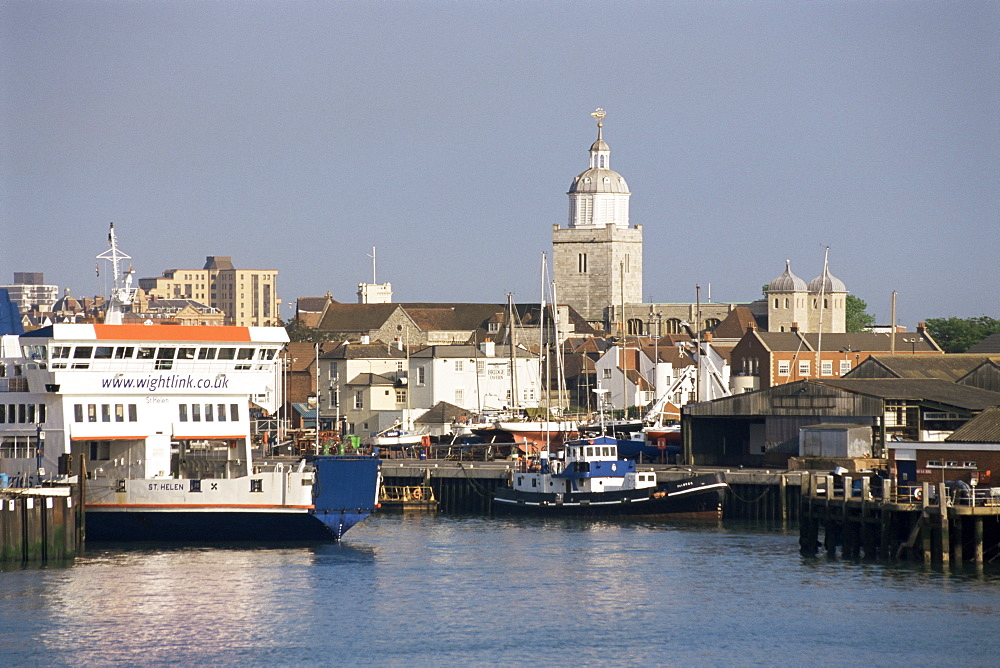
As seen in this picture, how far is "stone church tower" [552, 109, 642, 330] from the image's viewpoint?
167250 mm

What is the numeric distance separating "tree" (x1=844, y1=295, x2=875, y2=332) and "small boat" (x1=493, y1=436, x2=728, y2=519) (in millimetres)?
97493

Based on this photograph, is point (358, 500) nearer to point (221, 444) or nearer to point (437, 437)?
point (221, 444)

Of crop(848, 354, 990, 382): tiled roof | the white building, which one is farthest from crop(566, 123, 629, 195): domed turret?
crop(848, 354, 990, 382): tiled roof

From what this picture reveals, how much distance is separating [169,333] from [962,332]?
106 metres

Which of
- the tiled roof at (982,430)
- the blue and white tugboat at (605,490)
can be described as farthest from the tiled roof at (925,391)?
the tiled roof at (982,430)

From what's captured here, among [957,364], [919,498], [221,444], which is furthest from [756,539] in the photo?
[957,364]

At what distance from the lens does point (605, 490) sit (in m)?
65.6

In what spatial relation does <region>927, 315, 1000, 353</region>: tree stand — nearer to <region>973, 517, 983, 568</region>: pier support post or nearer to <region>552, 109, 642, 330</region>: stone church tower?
<region>552, 109, 642, 330</region>: stone church tower

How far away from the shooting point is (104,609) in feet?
137

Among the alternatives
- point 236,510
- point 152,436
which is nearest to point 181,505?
point 236,510

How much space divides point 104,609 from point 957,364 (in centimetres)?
5098

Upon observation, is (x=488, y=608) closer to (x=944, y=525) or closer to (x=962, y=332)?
(x=944, y=525)

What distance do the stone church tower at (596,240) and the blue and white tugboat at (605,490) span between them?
100.0 metres

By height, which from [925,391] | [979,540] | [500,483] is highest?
[925,391]
